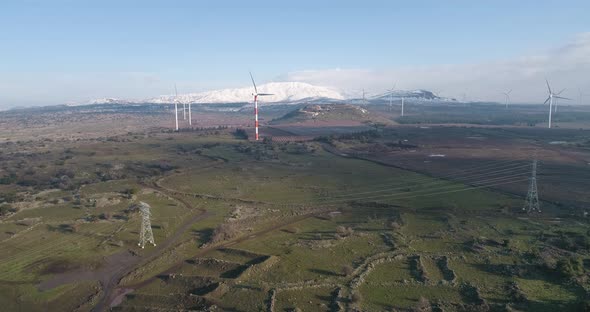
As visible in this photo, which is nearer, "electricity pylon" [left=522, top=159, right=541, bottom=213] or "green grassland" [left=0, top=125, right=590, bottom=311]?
"green grassland" [left=0, top=125, right=590, bottom=311]

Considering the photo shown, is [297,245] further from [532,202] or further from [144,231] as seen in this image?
[532,202]

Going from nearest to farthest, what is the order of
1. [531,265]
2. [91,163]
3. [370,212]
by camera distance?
1. [531,265]
2. [370,212]
3. [91,163]

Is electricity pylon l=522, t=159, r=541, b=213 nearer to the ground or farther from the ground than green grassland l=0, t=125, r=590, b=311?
farther from the ground

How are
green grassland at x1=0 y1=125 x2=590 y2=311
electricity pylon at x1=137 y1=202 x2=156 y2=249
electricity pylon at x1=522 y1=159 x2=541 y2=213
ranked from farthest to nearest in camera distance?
electricity pylon at x1=522 y1=159 x2=541 y2=213, electricity pylon at x1=137 y1=202 x2=156 y2=249, green grassland at x1=0 y1=125 x2=590 y2=311

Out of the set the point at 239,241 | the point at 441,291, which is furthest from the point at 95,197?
the point at 441,291

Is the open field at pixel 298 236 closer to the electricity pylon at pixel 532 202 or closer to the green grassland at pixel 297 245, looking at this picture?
the green grassland at pixel 297 245

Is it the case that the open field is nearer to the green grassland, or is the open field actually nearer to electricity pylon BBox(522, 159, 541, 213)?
the green grassland

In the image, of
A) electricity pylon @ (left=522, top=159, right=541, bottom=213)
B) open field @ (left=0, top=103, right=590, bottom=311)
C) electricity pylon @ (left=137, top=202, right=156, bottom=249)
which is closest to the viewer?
open field @ (left=0, top=103, right=590, bottom=311)

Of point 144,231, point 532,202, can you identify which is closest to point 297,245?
point 144,231

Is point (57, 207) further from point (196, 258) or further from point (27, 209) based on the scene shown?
point (196, 258)

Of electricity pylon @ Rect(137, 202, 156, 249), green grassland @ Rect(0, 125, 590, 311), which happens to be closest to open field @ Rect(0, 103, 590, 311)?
green grassland @ Rect(0, 125, 590, 311)
